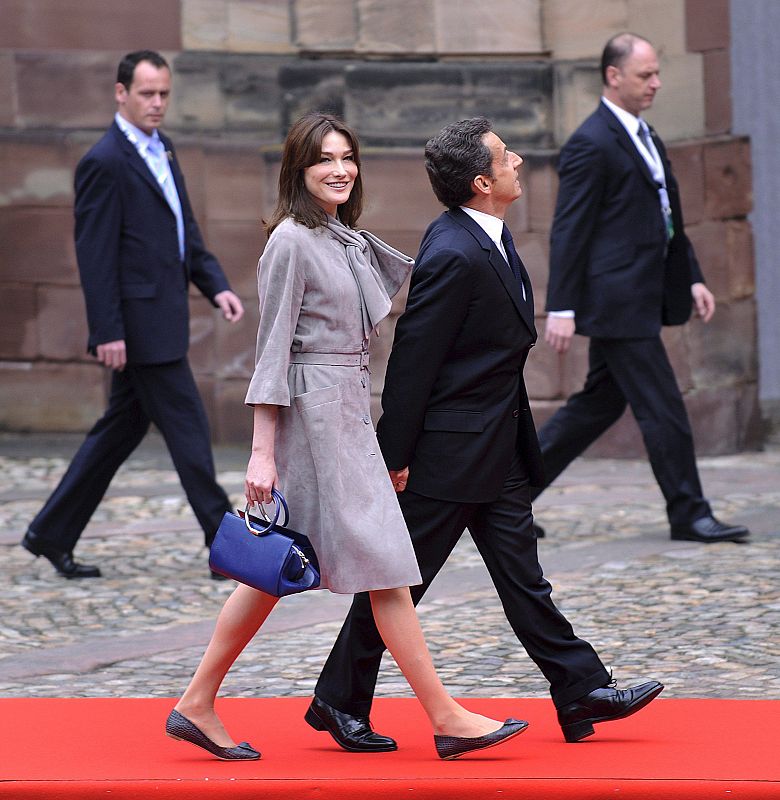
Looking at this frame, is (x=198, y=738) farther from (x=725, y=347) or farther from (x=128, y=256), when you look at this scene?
(x=725, y=347)

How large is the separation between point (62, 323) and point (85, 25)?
1.69 m

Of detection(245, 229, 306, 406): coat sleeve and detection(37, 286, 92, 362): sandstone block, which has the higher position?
detection(245, 229, 306, 406): coat sleeve

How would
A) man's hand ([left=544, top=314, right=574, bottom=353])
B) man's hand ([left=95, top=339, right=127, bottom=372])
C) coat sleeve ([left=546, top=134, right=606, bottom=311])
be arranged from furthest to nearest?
coat sleeve ([left=546, top=134, right=606, bottom=311]), man's hand ([left=544, top=314, right=574, bottom=353]), man's hand ([left=95, top=339, right=127, bottom=372])

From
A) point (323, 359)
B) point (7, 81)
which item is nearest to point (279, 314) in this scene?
point (323, 359)

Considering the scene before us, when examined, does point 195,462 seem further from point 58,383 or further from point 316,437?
point 58,383

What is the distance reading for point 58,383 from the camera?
1025 cm

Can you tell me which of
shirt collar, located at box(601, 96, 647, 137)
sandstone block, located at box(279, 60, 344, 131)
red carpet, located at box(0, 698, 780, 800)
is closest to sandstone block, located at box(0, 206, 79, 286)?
sandstone block, located at box(279, 60, 344, 131)

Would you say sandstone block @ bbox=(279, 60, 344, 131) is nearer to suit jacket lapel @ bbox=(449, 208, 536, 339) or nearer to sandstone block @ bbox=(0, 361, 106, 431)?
sandstone block @ bbox=(0, 361, 106, 431)

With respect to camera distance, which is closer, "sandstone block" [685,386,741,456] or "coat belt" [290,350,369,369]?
"coat belt" [290,350,369,369]

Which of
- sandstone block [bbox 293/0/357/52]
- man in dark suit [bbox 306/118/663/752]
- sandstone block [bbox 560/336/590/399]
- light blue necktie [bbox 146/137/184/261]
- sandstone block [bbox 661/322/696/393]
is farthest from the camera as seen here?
sandstone block [bbox 293/0/357/52]

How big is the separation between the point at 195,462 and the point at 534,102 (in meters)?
3.72

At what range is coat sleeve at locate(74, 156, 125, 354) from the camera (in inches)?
257

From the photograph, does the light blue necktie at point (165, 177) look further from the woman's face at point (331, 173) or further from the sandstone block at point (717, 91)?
the sandstone block at point (717, 91)

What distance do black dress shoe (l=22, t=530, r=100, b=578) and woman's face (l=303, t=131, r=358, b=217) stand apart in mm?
2993
